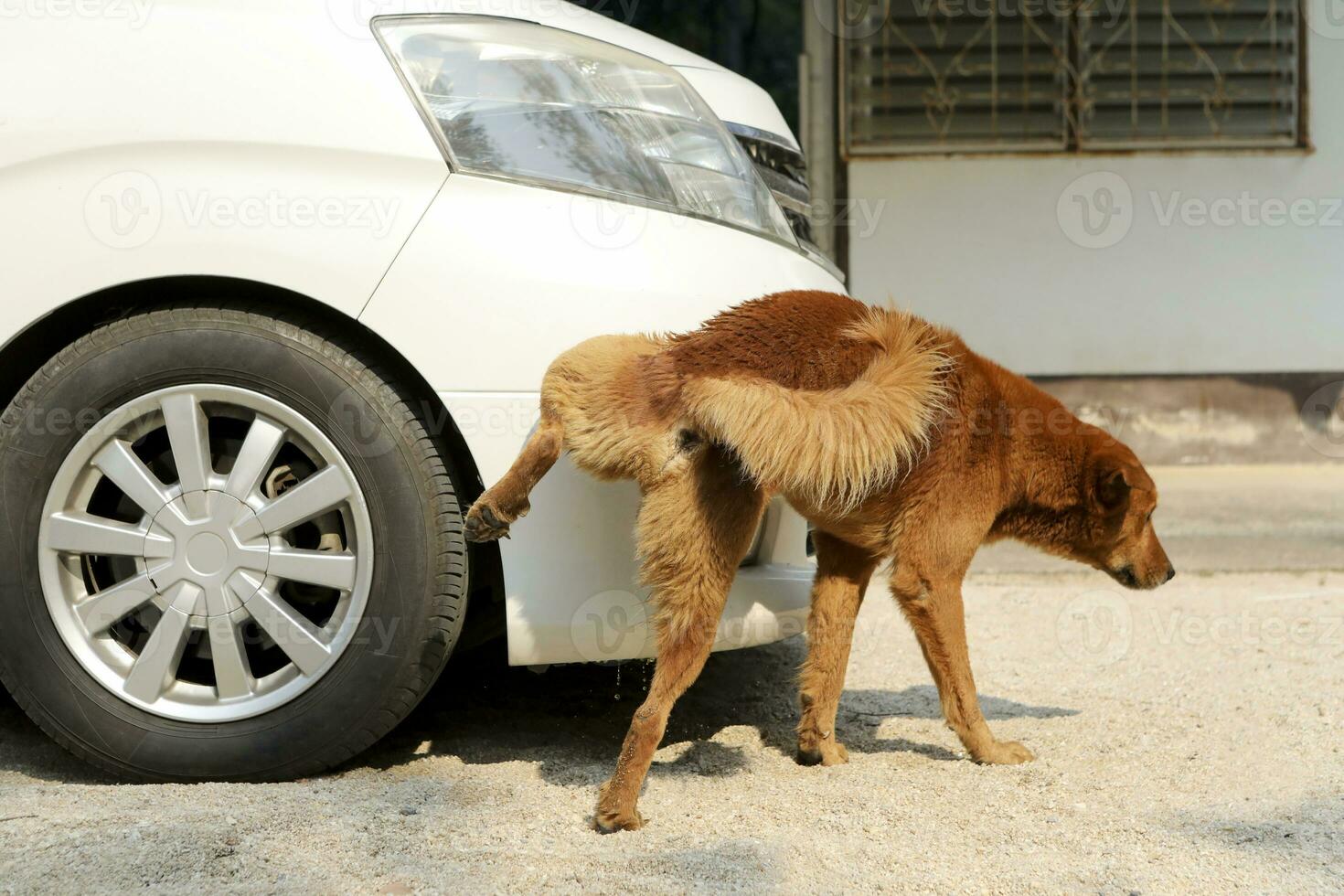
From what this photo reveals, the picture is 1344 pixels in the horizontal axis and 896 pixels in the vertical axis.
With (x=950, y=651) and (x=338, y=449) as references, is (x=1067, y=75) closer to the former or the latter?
(x=950, y=651)

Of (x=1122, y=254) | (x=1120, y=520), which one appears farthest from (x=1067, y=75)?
(x=1120, y=520)

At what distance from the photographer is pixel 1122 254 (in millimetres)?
6930

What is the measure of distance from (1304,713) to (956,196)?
398 centimetres

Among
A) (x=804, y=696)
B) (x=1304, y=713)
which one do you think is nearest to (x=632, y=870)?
(x=804, y=696)

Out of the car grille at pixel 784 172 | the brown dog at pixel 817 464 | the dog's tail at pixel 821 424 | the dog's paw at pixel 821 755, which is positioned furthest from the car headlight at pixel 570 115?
the dog's paw at pixel 821 755

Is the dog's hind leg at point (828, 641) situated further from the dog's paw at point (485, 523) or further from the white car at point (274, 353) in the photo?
the dog's paw at point (485, 523)

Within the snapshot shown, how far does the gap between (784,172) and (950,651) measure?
1382mm

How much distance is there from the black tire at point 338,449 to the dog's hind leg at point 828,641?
971 millimetres

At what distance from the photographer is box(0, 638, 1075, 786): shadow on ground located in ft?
10.0

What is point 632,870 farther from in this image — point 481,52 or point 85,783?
point 481,52

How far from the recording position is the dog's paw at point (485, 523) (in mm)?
2566

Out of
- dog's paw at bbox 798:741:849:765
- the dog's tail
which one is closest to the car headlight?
the dog's tail

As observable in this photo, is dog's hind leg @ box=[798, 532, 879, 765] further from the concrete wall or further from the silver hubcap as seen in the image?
the concrete wall

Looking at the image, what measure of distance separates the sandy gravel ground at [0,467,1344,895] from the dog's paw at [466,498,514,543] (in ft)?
1.96
